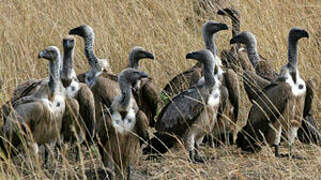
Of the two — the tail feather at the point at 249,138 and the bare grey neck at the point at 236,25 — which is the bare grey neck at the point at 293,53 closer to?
the tail feather at the point at 249,138

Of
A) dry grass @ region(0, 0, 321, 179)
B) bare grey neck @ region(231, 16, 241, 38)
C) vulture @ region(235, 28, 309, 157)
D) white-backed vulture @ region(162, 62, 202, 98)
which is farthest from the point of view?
bare grey neck @ region(231, 16, 241, 38)

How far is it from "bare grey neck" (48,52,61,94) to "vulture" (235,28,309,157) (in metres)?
1.83

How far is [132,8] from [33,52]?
2.09m

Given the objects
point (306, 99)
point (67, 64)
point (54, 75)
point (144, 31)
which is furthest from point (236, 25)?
point (54, 75)

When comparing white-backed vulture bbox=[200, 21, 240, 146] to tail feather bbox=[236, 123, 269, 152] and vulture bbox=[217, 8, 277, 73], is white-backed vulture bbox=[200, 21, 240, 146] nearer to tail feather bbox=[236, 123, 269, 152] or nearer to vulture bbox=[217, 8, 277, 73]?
tail feather bbox=[236, 123, 269, 152]

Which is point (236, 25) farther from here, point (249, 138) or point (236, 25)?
point (249, 138)

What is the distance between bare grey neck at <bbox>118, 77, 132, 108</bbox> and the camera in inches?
274

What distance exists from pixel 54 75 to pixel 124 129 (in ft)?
3.02

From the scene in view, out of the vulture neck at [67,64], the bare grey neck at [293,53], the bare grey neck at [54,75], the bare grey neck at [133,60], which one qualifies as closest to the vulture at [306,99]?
the bare grey neck at [293,53]

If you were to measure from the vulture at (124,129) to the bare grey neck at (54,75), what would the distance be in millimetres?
Answer: 593

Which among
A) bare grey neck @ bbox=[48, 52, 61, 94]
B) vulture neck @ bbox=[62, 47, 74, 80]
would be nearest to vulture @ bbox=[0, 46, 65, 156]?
bare grey neck @ bbox=[48, 52, 61, 94]

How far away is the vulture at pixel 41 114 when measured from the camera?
22.7ft

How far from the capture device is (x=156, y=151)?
7.61 meters

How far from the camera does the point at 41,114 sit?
7020mm
